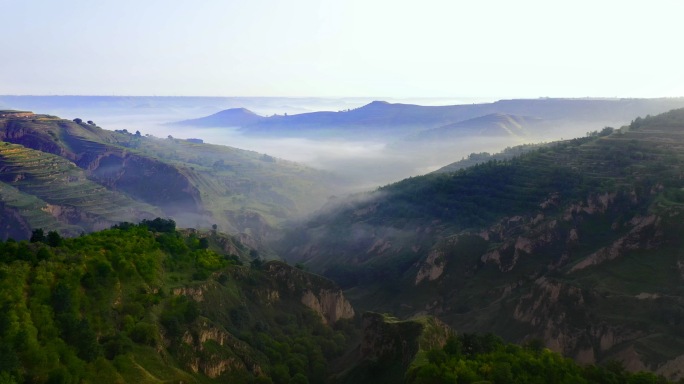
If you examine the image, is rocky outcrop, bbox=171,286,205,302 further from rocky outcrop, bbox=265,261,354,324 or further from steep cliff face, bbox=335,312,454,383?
steep cliff face, bbox=335,312,454,383

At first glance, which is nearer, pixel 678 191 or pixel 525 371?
pixel 525 371

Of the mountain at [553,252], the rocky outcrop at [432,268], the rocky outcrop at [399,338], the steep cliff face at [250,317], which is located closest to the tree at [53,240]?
the steep cliff face at [250,317]

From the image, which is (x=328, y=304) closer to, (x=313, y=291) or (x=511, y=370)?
(x=313, y=291)

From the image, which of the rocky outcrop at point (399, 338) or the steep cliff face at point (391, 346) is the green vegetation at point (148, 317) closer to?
the steep cliff face at point (391, 346)

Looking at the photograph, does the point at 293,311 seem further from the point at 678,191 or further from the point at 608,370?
A: the point at 678,191

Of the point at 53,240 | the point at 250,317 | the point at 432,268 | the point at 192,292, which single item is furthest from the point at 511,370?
the point at 432,268

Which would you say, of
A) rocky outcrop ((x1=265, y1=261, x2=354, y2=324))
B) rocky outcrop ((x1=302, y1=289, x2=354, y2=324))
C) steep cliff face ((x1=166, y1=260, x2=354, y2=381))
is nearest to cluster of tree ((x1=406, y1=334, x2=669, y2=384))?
steep cliff face ((x1=166, y1=260, x2=354, y2=381))

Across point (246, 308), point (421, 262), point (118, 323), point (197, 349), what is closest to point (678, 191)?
point (421, 262)
